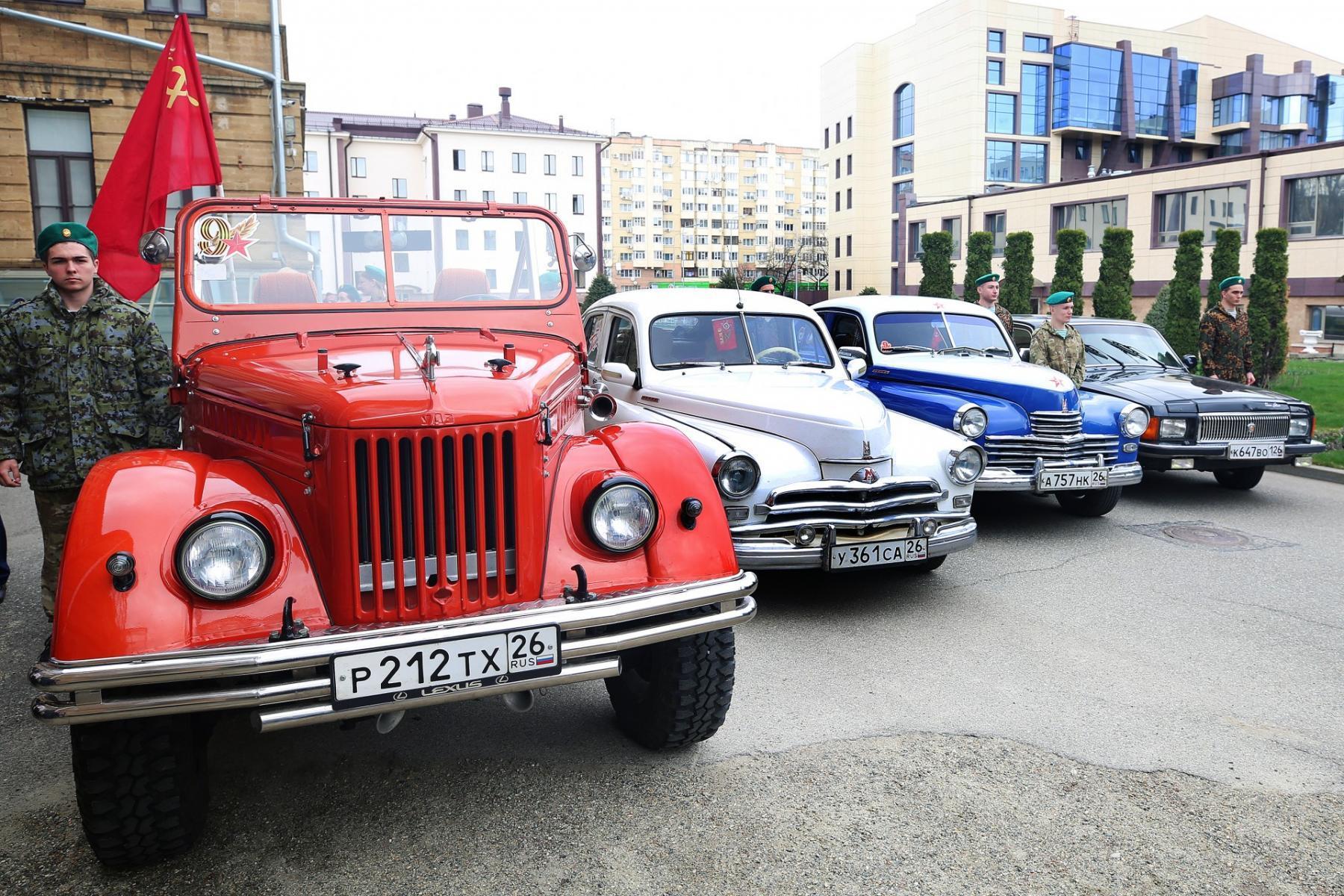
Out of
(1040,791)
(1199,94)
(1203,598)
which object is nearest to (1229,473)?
(1203,598)

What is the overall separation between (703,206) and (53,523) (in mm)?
122172

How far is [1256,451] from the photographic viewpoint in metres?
8.14

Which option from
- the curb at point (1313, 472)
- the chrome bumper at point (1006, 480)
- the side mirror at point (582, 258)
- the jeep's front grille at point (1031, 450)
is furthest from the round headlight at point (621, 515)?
the curb at point (1313, 472)

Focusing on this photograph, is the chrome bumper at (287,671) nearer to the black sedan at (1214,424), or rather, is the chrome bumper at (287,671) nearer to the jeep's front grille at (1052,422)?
the jeep's front grille at (1052,422)

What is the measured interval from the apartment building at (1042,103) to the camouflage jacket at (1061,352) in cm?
4033

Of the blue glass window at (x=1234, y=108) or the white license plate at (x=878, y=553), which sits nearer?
the white license plate at (x=878, y=553)

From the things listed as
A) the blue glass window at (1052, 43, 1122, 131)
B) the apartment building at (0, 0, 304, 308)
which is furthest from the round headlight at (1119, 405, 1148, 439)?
the blue glass window at (1052, 43, 1122, 131)

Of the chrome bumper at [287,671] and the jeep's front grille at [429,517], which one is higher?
the jeep's front grille at [429,517]

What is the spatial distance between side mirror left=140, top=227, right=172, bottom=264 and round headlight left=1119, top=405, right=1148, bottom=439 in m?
6.76

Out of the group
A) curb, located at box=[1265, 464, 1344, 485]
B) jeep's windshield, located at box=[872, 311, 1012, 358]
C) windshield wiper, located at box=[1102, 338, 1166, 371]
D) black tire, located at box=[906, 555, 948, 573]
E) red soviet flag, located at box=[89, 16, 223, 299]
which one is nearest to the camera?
black tire, located at box=[906, 555, 948, 573]

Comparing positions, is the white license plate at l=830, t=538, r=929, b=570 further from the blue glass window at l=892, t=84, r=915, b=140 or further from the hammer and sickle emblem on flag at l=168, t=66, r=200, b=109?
the blue glass window at l=892, t=84, r=915, b=140

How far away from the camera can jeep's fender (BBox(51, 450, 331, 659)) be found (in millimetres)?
2551

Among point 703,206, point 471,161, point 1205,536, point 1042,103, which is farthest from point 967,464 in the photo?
point 703,206

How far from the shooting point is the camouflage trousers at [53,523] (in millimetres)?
4328
